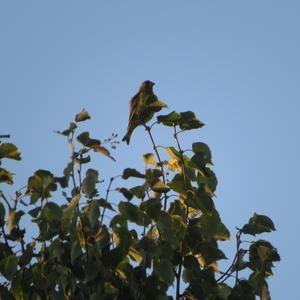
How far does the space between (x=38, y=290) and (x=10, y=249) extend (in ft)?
1.19

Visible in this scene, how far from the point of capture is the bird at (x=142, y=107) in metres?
3.39

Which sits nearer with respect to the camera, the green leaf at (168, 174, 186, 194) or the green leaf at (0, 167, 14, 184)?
the green leaf at (168, 174, 186, 194)

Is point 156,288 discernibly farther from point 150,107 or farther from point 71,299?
point 150,107

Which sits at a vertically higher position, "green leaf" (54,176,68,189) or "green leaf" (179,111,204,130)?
"green leaf" (179,111,204,130)

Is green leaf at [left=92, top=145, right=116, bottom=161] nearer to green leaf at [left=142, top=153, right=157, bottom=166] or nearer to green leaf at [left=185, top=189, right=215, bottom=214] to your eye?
green leaf at [left=142, top=153, right=157, bottom=166]

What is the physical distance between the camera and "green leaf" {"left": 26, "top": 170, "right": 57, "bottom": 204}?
3584 mm

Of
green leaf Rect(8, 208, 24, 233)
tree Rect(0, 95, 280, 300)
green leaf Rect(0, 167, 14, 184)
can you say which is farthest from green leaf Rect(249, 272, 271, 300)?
green leaf Rect(0, 167, 14, 184)

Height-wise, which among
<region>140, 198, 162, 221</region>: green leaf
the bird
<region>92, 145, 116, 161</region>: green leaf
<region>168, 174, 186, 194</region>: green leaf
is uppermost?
the bird

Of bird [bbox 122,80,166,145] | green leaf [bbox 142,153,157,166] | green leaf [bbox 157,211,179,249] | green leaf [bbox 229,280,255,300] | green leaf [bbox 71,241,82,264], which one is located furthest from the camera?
green leaf [bbox 142,153,157,166]

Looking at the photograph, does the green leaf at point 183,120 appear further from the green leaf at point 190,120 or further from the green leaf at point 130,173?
the green leaf at point 130,173

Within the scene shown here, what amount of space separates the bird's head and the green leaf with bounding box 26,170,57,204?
84 centimetres

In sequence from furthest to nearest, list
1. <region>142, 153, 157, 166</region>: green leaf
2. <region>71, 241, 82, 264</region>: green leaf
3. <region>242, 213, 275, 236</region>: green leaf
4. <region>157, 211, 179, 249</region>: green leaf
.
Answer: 1. <region>142, 153, 157, 166</region>: green leaf
2. <region>242, 213, 275, 236</region>: green leaf
3. <region>157, 211, 179, 249</region>: green leaf
4. <region>71, 241, 82, 264</region>: green leaf

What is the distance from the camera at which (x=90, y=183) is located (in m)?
3.37

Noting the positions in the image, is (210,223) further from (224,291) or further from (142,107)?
(142,107)
